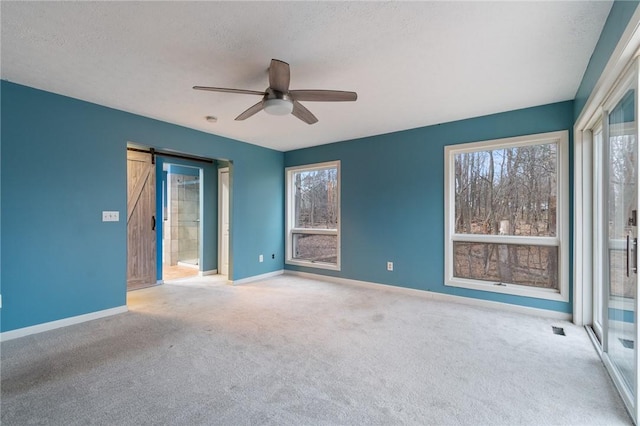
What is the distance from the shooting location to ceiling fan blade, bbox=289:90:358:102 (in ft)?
7.57

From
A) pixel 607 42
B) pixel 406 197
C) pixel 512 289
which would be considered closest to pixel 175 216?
pixel 406 197

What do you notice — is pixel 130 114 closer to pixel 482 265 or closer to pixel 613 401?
pixel 482 265

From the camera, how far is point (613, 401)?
1853mm

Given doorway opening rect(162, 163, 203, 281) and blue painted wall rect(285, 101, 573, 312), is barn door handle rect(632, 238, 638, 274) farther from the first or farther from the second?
doorway opening rect(162, 163, 203, 281)

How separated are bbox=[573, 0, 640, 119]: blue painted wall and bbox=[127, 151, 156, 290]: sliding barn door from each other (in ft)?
17.9

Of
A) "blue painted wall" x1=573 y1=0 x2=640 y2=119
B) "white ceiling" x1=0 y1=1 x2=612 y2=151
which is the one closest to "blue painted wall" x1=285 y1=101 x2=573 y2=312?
"white ceiling" x1=0 y1=1 x2=612 y2=151

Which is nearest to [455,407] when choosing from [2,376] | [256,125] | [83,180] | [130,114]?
[2,376]

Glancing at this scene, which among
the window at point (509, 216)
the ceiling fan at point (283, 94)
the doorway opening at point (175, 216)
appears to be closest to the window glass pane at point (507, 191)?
the window at point (509, 216)

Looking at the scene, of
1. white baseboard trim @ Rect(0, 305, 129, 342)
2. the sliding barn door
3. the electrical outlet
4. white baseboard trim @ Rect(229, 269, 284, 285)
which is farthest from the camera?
white baseboard trim @ Rect(229, 269, 284, 285)

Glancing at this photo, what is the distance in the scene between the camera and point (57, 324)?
3064mm

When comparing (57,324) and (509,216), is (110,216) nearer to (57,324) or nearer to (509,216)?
(57,324)

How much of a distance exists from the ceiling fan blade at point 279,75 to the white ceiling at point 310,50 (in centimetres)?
15

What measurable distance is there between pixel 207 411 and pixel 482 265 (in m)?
3.53

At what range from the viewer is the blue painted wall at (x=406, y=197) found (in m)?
3.66
